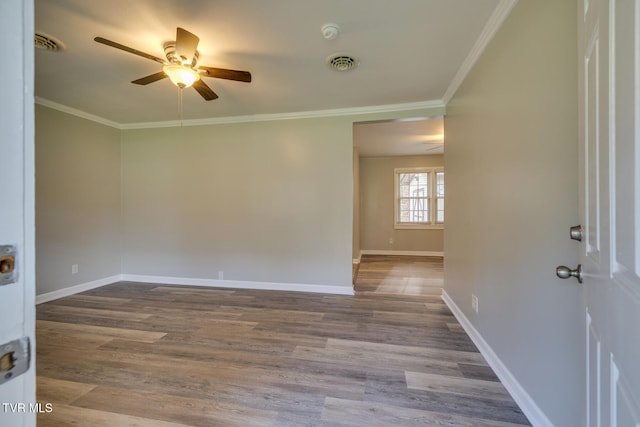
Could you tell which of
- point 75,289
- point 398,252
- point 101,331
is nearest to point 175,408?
point 101,331

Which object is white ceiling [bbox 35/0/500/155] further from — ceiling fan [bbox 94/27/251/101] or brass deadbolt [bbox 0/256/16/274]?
brass deadbolt [bbox 0/256/16/274]

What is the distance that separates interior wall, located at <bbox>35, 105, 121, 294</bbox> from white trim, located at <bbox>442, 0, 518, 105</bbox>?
4.63m

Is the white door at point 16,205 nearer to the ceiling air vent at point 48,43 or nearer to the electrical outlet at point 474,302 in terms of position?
the ceiling air vent at point 48,43

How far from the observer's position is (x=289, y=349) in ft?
7.23

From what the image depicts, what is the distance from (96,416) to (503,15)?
11.4ft

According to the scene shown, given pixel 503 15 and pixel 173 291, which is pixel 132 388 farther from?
pixel 503 15

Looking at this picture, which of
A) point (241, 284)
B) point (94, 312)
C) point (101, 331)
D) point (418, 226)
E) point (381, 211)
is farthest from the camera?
point (381, 211)

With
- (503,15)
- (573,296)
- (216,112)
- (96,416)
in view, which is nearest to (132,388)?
(96,416)

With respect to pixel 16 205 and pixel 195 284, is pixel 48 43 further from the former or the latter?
pixel 195 284

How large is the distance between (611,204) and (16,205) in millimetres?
1212

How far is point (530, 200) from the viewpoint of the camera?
145cm

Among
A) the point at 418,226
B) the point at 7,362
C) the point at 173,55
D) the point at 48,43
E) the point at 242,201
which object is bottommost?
the point at 418,226

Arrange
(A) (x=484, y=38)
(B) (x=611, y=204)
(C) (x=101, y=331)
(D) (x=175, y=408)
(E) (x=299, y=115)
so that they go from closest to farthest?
(B) (x=611, y=204) < (D) (x=175, y=408) < (A) (x=484, y=38) < (C) (x=101, y=331) < (E) (x=299, y=115)

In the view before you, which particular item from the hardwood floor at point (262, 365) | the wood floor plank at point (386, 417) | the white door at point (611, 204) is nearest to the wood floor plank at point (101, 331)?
the hardwood floor at point (262, 365)
